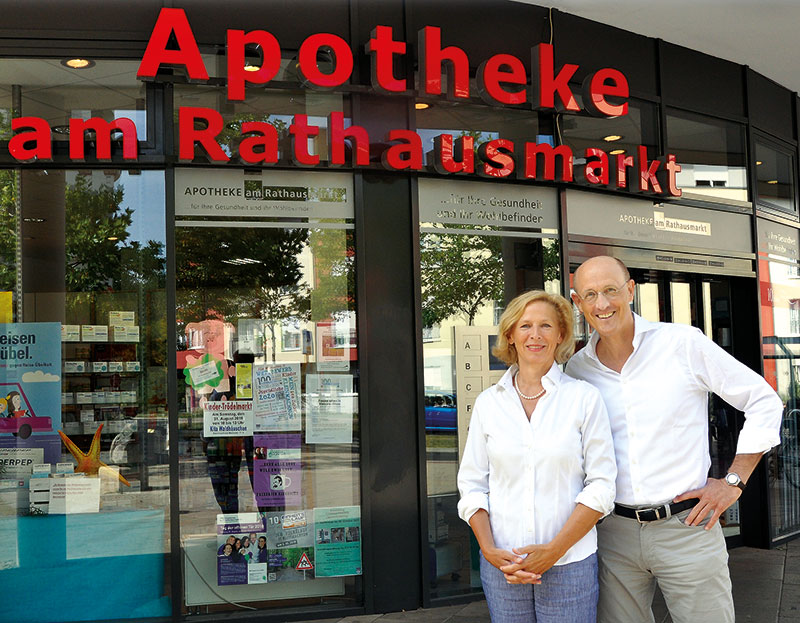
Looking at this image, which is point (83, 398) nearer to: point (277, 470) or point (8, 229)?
point (8, 229)

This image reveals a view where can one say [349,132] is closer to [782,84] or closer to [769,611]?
[769,611]

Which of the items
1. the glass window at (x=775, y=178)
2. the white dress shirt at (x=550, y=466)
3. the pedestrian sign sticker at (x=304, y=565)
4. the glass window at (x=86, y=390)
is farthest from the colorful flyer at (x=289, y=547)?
the glass window at (x=775, y=178)

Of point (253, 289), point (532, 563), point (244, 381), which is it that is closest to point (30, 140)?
point (253, 289)

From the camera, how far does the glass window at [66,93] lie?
529cm

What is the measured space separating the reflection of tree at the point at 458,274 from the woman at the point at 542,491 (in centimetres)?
290

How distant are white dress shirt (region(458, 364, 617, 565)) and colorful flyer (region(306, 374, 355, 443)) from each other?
2.81m

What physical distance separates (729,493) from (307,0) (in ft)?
14.1

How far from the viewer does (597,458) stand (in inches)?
105

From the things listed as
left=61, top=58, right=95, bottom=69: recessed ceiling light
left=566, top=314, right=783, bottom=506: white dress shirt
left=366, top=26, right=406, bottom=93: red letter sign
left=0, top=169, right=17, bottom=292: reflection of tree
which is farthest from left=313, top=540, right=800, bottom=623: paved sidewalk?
left=61, top=58, right=95, bottom=69: recessed ceiling light

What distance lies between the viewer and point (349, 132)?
5.41 meters

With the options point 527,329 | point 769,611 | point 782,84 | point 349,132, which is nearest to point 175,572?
point 349,132

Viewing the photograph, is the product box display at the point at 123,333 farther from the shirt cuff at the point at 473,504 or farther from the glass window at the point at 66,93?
the shirt cuff at the point at 473,504

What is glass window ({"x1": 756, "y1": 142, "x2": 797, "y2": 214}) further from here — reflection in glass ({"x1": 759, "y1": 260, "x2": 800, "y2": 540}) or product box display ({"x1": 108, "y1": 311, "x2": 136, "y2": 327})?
product box display ({"x1": 108, "y1": 311, "x2": 136, "y2": 327})

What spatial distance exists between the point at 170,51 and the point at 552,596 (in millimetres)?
4080
